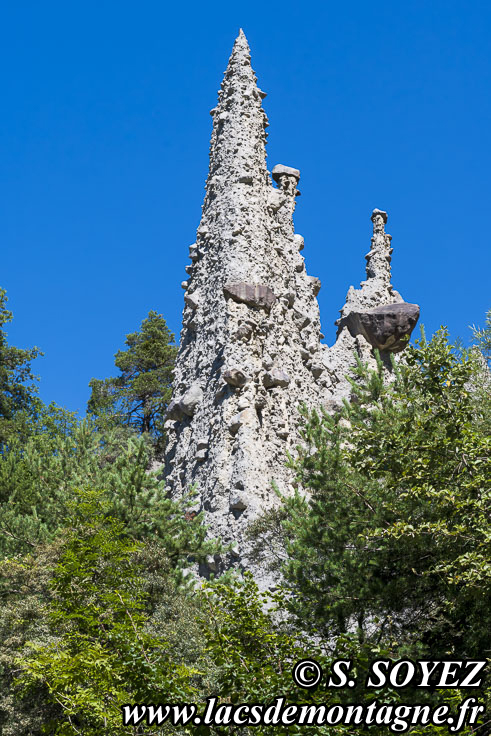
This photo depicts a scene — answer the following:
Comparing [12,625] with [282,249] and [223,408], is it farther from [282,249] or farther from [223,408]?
[282,249]

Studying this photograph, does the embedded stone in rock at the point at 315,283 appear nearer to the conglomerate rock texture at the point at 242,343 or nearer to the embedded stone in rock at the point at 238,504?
the conglomerate rock texture at the point at 242,343

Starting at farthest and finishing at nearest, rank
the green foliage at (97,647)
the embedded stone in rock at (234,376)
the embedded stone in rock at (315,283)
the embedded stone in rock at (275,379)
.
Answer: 1. the embedded stone in rock at (315,283)
2. the embedded stone in rock at (275,379)
3. the embedded stone in rock at (234,376)
4. the green foliage at (97,647)

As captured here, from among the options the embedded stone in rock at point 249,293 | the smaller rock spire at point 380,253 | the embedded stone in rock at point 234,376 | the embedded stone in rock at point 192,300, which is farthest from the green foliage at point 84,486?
the smaller rock spire at point 380,253

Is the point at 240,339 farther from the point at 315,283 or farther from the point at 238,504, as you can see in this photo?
the point at 315,283

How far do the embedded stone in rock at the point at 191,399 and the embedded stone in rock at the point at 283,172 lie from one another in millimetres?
10468

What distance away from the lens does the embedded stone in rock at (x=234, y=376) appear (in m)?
22.3

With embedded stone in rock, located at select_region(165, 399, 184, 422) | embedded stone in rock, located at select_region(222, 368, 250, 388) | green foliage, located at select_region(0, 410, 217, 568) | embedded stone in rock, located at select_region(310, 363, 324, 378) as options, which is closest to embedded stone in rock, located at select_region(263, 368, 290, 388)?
embedded stone in rock, located at select_region(222, 368, 250, 388)

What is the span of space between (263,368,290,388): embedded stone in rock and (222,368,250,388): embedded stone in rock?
1.11 m

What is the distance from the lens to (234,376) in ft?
73.3

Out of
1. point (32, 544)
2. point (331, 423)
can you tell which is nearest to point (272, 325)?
point (331, 423)

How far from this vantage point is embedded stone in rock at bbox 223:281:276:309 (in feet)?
78.5

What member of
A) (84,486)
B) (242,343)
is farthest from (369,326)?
(84,486)

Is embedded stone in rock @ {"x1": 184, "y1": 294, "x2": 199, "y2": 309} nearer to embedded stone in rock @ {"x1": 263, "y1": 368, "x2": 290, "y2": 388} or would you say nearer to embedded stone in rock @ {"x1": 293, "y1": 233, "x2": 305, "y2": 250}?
embedded stone in rock @ {"x1": 263, "y1": 368, "x2": 290, "y2": 388}

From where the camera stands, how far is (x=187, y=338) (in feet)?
86.2
